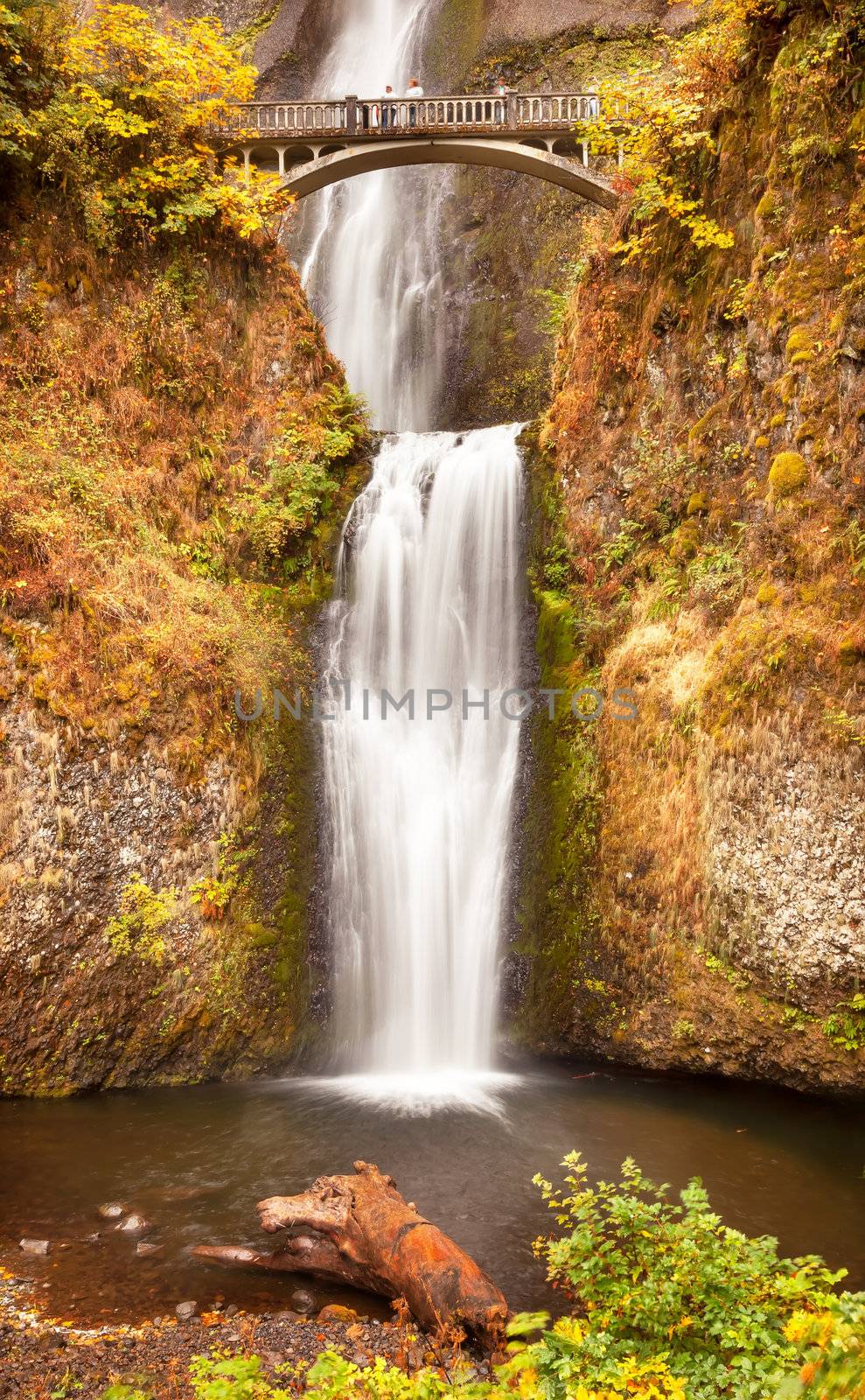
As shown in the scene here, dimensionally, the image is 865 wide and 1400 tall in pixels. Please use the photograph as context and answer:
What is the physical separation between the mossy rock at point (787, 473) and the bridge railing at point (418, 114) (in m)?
7.68

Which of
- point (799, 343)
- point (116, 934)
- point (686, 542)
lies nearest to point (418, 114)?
point (799, 343)

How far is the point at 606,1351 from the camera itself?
355cm

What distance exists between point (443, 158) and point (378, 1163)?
13645 mm

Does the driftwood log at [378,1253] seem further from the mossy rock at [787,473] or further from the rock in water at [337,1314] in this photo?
the mossy rock at [787,473]

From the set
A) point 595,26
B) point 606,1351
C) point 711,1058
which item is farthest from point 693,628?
point 595,26

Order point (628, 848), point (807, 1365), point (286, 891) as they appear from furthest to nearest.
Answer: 1. point (286, 891)
2. point (628, 848)
3. point (807, 1365)

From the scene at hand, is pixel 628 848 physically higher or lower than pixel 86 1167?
higher

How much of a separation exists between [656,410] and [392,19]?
65.3 feet

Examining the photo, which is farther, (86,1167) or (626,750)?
(626,750)

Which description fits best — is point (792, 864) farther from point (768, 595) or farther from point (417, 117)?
point (417, 117)

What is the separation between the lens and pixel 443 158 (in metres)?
13.9

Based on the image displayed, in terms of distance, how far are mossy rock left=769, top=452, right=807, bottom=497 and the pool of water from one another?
16.5 feet

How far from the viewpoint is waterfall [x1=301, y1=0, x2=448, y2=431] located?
19.1 m

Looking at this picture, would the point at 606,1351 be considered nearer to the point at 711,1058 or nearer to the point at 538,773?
the point at 711,1058
